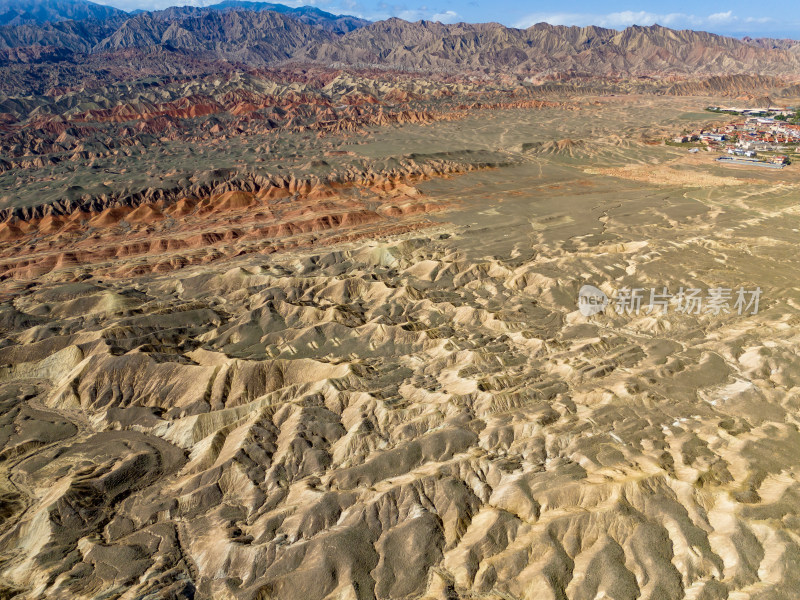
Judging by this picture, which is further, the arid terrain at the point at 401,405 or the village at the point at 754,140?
the village at the point at 754,140

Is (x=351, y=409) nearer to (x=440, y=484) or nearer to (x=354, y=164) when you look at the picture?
(x=440, y=484)

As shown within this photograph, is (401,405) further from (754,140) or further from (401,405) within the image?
(754,140)

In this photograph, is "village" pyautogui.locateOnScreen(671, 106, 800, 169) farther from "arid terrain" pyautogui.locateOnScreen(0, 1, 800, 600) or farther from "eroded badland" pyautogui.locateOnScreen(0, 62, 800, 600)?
"eroded badland" pyautogui.locateOnScreen(0, 62, 800, 600)

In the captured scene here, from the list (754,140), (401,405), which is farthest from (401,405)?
(754,140)

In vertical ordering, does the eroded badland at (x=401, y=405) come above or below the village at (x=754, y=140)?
below

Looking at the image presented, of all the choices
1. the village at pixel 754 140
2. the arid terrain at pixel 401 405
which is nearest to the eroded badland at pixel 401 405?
the arid terrain at pixel 401 405

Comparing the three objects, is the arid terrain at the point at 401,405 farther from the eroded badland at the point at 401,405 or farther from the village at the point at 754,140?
the village at the point at 754,140

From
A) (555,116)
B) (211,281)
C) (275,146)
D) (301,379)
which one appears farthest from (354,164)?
(555,116)
